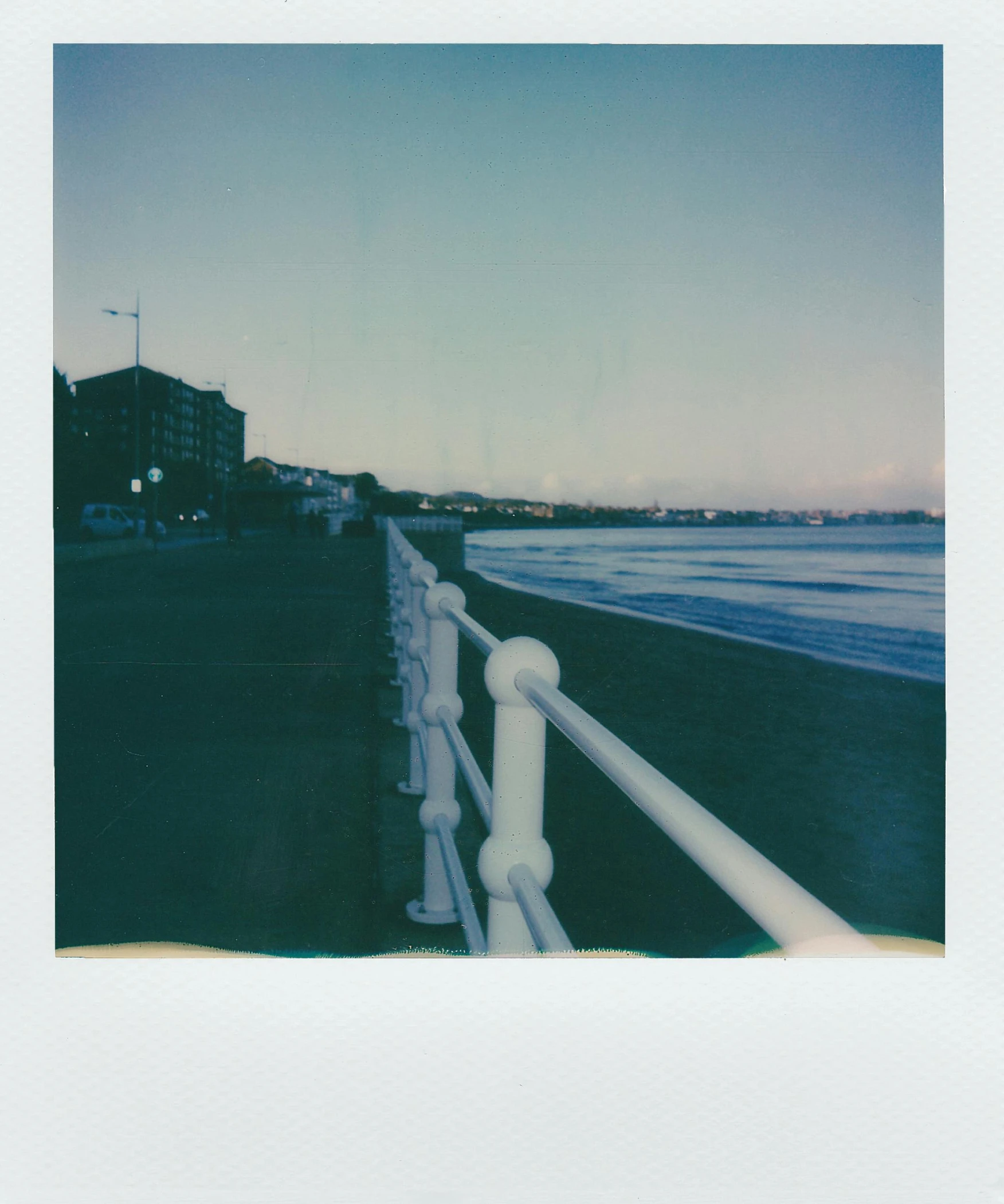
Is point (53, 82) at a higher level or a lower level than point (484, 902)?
higher

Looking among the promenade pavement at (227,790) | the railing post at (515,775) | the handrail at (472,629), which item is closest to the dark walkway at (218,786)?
the promenade pavement at (227,790)

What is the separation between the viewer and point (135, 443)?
71.8ft

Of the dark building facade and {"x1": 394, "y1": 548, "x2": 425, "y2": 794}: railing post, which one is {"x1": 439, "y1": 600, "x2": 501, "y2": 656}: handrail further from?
the dark building facade

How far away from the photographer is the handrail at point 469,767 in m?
1.05

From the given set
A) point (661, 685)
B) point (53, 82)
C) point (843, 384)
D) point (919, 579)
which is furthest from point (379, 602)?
point (919, 579)

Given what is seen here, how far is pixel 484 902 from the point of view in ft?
6.75

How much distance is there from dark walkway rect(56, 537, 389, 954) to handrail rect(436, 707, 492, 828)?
0.46 metres

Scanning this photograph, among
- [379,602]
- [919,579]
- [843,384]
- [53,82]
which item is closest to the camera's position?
[53,82]

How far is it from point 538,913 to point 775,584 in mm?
16839

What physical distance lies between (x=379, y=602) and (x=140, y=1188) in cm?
622

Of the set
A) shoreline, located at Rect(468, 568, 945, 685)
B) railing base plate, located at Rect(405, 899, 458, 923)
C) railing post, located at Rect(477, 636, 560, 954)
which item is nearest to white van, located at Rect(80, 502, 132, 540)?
shoreline, located at Rect(468, 568, 945, 685)

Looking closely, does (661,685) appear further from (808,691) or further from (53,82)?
(53,82)

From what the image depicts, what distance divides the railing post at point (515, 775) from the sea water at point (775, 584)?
91.8 inches

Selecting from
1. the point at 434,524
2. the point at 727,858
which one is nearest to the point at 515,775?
the point at 727,858
